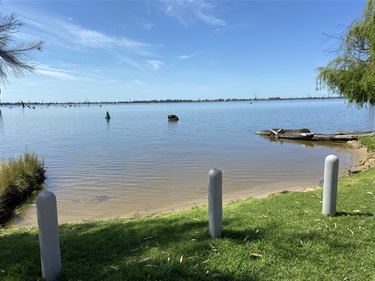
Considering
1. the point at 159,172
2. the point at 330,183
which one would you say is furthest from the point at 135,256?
the point at 159,172

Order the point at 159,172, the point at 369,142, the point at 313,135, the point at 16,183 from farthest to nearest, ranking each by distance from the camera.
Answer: the point at 313,135, the point at 369,142, the point at 159,172, the point at 16,183

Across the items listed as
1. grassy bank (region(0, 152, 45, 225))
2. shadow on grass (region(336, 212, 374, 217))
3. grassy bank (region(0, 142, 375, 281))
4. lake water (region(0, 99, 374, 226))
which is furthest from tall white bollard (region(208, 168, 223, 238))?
grassy bank (region(0, 152, 45, 225))

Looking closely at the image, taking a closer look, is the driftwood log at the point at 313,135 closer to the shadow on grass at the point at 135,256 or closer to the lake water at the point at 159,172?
the lake water at the point at 159,172

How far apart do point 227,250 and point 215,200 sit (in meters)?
0.62

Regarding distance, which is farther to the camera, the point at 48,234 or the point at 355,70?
the point at 355,70

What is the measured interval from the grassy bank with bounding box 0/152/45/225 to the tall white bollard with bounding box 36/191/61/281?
7258 millimetres

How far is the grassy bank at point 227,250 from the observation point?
3.28m

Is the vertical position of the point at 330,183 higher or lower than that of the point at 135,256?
higher

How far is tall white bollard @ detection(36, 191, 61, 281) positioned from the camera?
9.89 ft

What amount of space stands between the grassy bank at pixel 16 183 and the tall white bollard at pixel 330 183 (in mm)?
8939

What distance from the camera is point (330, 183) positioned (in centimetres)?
481

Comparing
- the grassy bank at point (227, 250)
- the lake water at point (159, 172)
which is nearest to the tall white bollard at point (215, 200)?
the grassy bank at point (227, 250)

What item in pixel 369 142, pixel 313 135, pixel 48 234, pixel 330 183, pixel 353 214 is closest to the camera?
pixel 48 234

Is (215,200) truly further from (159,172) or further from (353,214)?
(159,172)
